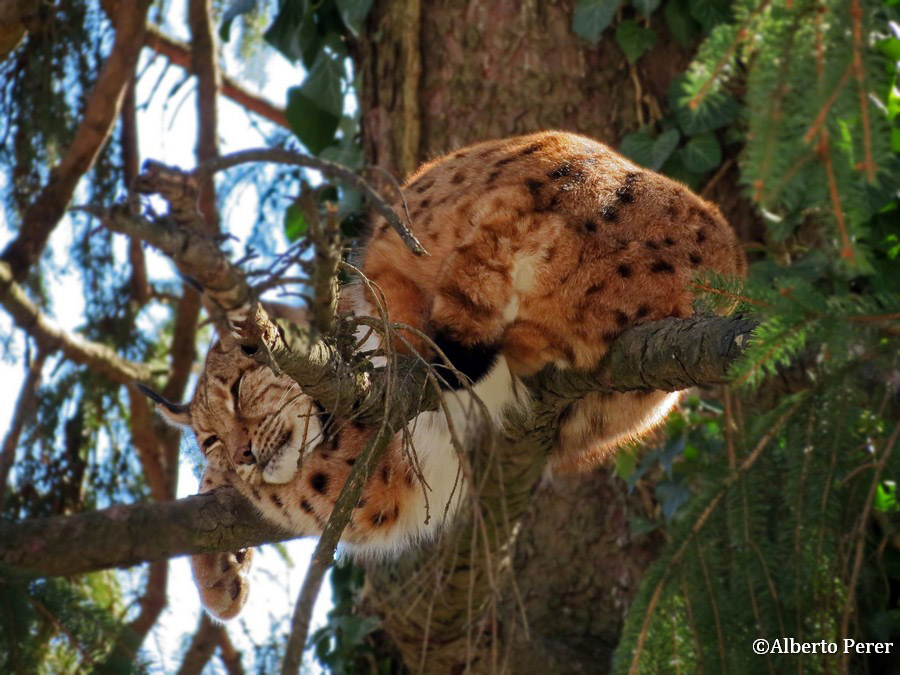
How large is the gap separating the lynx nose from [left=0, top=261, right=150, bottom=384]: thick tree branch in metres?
1.74

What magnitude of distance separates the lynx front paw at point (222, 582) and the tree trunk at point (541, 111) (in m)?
0.84

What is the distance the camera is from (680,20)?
16.5 ft

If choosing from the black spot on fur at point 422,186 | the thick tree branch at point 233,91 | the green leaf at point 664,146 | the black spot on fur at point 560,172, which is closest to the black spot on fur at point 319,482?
the black spot on fur at point 422,186

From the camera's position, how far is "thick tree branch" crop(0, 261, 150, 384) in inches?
191

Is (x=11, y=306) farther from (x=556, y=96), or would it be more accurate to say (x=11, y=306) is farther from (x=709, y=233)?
(x=709, y=233)

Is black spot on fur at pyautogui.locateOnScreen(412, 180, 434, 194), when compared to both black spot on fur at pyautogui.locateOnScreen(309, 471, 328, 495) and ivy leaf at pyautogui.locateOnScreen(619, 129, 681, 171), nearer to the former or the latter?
black spot on fur at pyautogui.locateOnScreen(309, 471, 328, 495)

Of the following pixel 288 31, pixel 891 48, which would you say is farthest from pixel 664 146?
pixel 288 31

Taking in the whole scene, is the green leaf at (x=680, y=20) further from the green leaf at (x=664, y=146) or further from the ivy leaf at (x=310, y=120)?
the ivy leaf at (x=310, y=120)

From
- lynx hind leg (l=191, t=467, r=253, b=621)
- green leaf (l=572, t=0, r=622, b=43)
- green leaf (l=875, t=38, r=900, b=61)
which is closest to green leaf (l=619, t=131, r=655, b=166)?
green leaf (l=572, t=0, r=622, b=43)

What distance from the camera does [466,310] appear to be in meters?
2.97

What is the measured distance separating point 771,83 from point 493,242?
1248 mm

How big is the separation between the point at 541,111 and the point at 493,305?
2.31 metres

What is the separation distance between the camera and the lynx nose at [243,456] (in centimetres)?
355

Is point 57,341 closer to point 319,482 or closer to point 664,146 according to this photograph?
point 319,482
